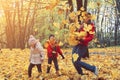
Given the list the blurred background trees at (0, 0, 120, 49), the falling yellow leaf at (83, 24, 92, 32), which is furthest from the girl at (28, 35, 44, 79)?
the falling yellow leaf at (83, 24, 92, 32)

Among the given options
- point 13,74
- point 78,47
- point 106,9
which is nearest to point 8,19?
point 13,74

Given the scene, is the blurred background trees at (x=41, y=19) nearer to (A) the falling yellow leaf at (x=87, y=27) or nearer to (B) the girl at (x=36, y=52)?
(A) the falling yellow leaf at (x=87, y=27)

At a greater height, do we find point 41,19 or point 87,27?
point 87,27

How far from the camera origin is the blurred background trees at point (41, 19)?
20.5m

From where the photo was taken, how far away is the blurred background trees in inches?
806

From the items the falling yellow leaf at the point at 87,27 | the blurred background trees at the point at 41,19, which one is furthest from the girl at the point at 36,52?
the falling yellow leaf at the point at 87,27

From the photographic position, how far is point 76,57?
387 inches

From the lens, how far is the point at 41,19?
178ft

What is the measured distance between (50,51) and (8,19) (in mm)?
20950

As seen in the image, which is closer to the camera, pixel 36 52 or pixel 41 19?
pixel 36 52

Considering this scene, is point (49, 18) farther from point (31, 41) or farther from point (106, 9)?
point (31, 41)

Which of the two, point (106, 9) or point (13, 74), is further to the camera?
point (106, 9)

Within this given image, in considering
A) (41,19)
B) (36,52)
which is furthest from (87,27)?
(41,19)

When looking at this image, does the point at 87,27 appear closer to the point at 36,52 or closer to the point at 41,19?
the point at 36,52
